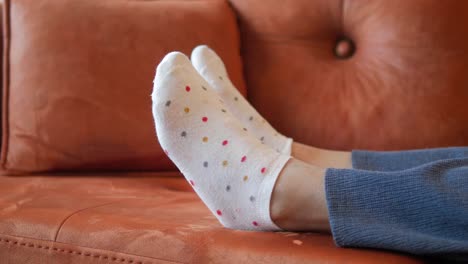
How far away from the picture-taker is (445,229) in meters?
0.50

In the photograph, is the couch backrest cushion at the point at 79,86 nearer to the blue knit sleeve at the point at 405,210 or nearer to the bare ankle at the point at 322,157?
the bare ankle at the point at 322,157

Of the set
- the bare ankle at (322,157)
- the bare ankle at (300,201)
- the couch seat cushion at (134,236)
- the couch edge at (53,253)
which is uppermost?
the bare ankle at (322,157)

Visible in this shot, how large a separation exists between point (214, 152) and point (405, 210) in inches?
8.1

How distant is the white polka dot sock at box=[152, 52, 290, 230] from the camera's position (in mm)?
583

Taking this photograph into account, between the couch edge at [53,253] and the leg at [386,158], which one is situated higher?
the leg at [386,158]

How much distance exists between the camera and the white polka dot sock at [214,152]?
1.91 ft

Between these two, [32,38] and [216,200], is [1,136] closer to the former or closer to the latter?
[32,38]

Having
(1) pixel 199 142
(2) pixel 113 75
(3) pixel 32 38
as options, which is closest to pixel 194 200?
(1) pixel 199 142

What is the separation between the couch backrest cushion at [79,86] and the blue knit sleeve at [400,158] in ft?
1.17

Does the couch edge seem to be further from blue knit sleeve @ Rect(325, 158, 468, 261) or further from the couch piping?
the couch piping

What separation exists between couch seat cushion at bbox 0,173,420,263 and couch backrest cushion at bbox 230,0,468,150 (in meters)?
0.32

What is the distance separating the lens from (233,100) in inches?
35.4

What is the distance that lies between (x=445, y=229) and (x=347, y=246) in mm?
86

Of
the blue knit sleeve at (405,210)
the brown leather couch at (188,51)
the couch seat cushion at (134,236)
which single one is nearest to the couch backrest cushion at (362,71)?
the brown leather couch at (188,51)
